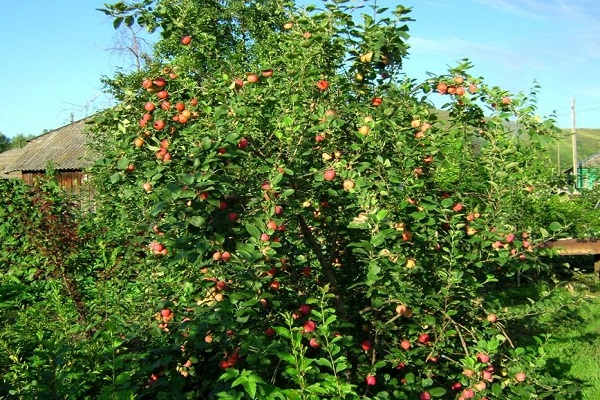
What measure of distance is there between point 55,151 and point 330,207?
30.6 meters

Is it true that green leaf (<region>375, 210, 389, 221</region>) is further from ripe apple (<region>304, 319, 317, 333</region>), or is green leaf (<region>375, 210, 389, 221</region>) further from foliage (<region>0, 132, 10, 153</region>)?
foliage (<region>0, 132, 10, 153</region>)

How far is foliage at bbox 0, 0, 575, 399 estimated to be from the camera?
2.79 meters

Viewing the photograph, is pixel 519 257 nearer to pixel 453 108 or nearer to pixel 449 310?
pixel 449 310

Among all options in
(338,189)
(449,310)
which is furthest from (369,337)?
(338,189)

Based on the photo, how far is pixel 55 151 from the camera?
3133 cm

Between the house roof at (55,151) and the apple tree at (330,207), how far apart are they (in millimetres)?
27093

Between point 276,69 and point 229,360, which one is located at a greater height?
point 276,69

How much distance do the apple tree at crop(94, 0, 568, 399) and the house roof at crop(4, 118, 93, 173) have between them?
88.9ft

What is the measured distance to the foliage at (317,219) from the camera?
2789 millimetres

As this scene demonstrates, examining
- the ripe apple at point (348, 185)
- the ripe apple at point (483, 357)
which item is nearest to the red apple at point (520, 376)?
the ripe apple at point (483, 357)

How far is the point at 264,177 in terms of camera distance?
3248 mm

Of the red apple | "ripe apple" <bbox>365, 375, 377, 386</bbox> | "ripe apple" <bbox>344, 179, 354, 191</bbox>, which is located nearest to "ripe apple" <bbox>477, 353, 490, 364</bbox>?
the red apple

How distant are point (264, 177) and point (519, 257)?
4.96 ft

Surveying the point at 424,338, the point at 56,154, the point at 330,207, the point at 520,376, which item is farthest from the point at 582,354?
the point at 56,154
